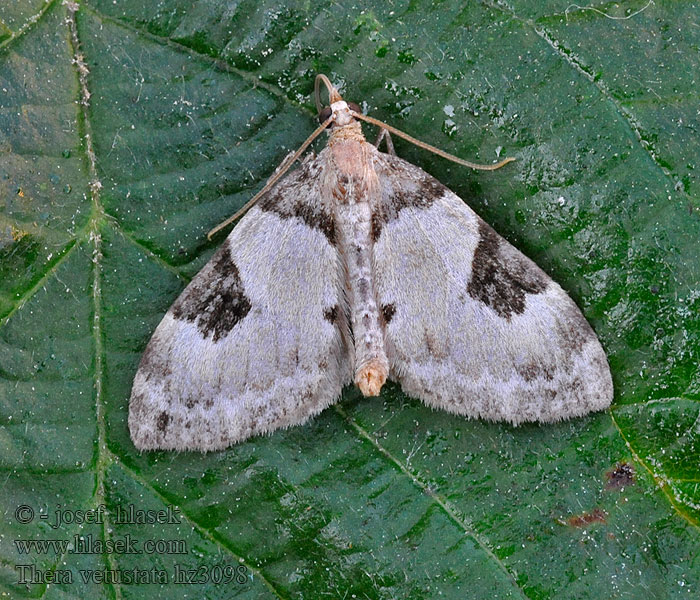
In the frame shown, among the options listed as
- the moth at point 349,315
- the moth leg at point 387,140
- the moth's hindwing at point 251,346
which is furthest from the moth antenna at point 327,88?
the moth's hindwing at point 251,346

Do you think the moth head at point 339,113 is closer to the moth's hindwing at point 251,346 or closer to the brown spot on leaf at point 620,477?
the moth's hindwing at point 251,346

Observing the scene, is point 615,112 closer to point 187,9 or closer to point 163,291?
point 187,9

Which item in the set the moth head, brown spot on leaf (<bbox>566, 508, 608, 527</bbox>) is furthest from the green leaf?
the moth head

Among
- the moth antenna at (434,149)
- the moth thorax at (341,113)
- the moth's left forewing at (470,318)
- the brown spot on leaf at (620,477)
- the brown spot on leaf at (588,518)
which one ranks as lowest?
the brown spot on leaf at (588,518)

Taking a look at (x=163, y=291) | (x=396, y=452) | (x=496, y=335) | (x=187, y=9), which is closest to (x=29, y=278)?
(x=163, y=291)

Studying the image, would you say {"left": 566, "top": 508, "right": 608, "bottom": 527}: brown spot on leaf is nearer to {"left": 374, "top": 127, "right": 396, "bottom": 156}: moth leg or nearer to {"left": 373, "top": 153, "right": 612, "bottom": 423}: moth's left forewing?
{"left": 373, "top": 153, "right": 612, "bottom": 423}: moth's left forewing

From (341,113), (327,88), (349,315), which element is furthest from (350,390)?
(327,88)
